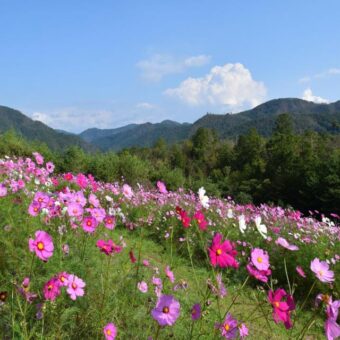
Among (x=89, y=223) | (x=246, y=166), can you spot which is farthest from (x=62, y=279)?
(x=246, y=166)

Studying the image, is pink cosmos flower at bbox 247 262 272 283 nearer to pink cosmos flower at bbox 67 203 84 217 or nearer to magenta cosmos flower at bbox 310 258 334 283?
magenta cosmos flower at bbox 310 258 334 283

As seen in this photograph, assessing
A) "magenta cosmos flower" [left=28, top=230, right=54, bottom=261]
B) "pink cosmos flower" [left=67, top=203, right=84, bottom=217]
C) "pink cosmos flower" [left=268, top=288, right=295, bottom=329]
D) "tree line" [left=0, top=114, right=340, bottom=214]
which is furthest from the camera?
"tree line" [left=0, top=114, right=340, bottom=214]

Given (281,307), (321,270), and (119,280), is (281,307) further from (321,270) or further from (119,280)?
(119,280)

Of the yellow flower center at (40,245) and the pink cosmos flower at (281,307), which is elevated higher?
the yellow flower center at (40,245)

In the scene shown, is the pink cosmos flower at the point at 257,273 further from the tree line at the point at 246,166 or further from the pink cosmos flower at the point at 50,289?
the tree line at the point at 246,166

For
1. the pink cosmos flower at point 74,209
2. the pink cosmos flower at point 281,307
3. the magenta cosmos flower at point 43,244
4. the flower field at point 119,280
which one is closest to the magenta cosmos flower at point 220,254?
the flower field at point 119,280

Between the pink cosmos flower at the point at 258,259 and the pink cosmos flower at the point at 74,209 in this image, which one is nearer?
the pink cosmos flower at the point at 258,259

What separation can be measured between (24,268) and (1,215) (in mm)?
963

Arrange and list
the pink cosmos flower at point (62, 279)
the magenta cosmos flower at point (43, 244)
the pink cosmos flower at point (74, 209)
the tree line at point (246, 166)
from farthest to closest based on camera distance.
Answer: the tree line at point (246, 166) < the pink cosmos flower at point (74, 209) < the pink cosmos flower at point (62, 279) < the magenta cosmos flower at point (43, 244)

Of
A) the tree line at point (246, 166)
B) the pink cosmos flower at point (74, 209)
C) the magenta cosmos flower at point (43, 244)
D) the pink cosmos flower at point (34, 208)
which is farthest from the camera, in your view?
the tree line at point (246, 166)

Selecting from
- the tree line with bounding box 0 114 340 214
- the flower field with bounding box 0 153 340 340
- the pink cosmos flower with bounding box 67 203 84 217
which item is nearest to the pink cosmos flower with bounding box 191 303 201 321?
the flower field with bounding box 0 153 340 340

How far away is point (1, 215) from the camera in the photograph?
312 cm

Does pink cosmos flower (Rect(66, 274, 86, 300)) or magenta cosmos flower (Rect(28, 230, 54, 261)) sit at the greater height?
magenta cosmos flower (Rect(28, 230, 54, 261))

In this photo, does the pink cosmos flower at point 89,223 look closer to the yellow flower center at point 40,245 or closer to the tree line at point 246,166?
the yellow flower center at point 40,245
